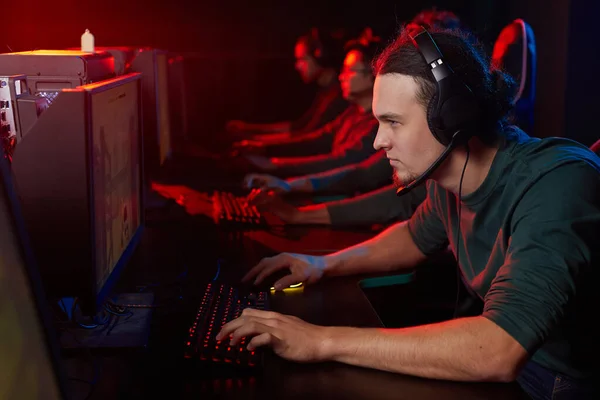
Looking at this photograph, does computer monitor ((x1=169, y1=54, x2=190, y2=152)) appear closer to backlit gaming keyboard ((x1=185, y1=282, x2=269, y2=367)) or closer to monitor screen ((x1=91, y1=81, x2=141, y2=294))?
monitor screen ((x1=91, y1=81, x2=141, y2=294))

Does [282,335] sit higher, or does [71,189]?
[71,189]

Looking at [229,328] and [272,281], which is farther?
[272,281]

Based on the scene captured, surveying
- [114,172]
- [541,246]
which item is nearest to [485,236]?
[541,246]

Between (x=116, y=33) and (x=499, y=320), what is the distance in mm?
4646

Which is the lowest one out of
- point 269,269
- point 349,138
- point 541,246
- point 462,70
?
point 349,138

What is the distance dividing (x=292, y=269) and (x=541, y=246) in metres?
0.60

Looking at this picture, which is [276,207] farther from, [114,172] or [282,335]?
[282,335]

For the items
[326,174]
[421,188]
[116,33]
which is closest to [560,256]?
[421,188]

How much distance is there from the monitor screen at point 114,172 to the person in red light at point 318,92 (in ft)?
9.26

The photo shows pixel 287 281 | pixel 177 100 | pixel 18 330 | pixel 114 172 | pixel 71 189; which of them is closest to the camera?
pixel 18 330

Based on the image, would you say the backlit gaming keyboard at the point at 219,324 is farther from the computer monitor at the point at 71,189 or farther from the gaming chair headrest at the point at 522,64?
the gaming chair headrest at the point at 522,64

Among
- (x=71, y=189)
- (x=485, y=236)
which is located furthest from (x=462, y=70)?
(x=71, y=189)

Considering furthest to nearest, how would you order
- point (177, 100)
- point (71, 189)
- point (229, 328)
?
point (177, 100) < point (229, 328) < point (71, 189)

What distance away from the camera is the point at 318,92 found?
4691 mm
